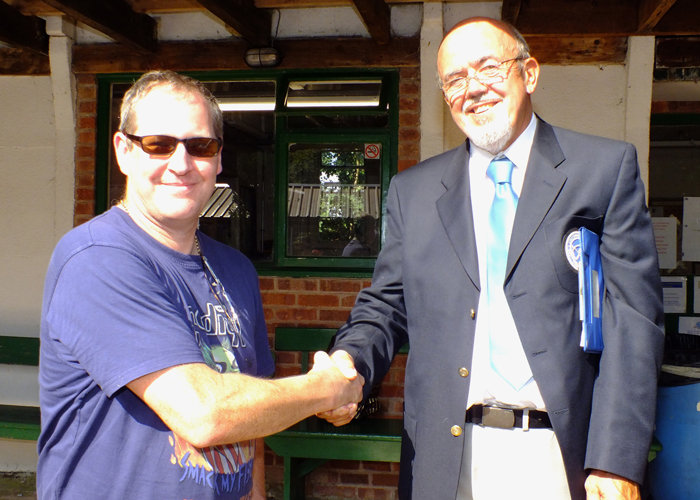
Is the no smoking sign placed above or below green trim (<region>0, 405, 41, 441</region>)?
above

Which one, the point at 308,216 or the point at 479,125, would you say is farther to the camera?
the point at 308,216

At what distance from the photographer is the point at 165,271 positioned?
1639 mm

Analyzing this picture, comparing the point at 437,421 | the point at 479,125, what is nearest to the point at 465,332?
the point at 437,421

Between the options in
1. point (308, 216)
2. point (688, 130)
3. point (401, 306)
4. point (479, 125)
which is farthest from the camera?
point (688, 130)

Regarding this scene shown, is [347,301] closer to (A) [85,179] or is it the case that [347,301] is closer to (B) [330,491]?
(B) [330,491]

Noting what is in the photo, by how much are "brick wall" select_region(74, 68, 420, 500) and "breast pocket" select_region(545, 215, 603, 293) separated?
2546mm

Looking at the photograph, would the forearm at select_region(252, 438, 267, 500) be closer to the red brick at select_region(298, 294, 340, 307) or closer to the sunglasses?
the sunglasses

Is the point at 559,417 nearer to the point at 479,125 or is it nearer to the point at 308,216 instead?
the point at 479,125

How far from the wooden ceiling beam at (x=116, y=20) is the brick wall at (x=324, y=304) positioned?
2.01ft

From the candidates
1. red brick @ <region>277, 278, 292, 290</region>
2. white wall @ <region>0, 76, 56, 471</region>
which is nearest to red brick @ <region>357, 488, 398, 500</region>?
red brick @ <region>277, 278, 292, 290</region>

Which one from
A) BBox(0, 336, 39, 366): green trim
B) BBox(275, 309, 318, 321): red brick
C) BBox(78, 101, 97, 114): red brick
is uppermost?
BBox(78, 101, 97, 114): red brick

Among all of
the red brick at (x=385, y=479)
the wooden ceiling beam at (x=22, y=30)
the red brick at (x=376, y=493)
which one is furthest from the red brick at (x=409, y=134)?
the wooden ceiling beam at (x=22, y=30)

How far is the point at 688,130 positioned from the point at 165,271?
4828 mm

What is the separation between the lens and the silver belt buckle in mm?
1781
